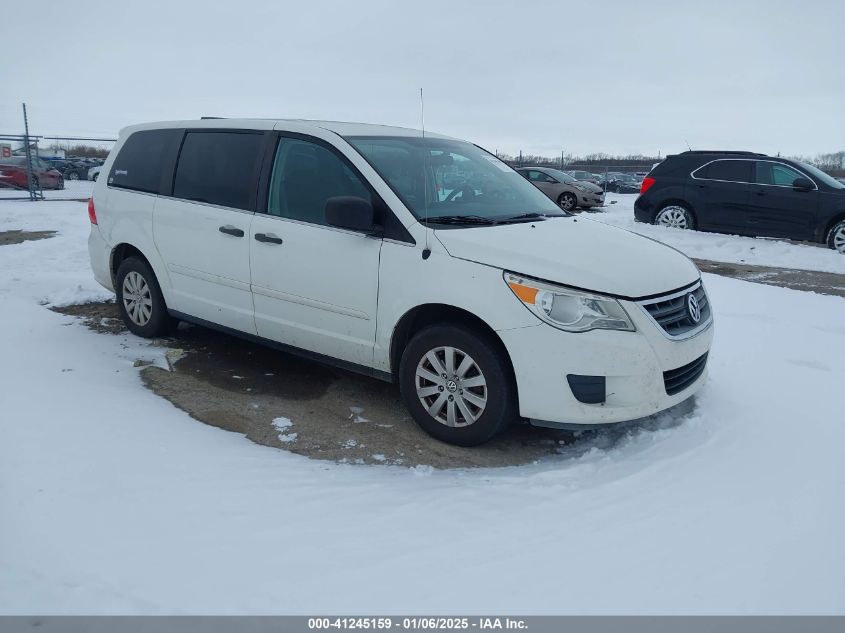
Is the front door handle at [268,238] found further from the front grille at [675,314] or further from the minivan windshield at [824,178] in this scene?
the minivan windshield at [824,178]

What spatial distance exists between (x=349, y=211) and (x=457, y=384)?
1167mm

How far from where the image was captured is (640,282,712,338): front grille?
362cm

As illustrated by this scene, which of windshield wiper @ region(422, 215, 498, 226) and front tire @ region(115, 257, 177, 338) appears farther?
front tire @ region(115, 257, 177, 338)

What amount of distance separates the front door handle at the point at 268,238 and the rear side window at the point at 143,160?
1.40 metres

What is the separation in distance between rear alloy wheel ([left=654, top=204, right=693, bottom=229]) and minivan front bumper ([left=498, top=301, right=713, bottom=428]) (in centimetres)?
986

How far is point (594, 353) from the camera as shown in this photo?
3465mm

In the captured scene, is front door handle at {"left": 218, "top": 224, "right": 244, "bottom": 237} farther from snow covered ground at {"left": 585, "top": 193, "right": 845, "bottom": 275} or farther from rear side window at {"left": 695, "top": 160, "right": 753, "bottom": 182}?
rear side window at {"left": 695, "top": 160, "right": 753, "bottom": 182}

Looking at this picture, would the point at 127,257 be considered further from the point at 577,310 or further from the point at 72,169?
the point at 72,169

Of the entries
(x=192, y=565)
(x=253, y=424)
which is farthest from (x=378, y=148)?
(x=192, y=565)

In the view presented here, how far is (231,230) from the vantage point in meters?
4.75

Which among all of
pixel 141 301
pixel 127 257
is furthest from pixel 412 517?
pixel 127 257

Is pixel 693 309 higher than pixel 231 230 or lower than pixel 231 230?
lower

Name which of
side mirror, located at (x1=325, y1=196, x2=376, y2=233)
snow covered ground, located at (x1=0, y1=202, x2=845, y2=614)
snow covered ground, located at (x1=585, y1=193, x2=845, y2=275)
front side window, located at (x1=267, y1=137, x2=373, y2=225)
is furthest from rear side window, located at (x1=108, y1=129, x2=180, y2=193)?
snow covered ground, located at (x1=585, y1=193, x2=845, y2=275)

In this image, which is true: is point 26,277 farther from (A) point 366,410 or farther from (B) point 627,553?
(B) point 627,553
